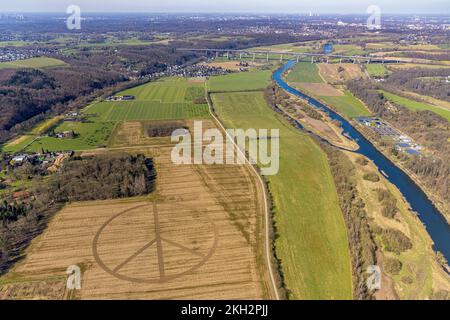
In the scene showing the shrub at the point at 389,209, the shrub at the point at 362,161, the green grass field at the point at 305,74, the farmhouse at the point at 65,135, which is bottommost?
Answer: the shrub at the point at 389,209

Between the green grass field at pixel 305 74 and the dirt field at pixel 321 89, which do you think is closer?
the dirt field at pixel 321 89

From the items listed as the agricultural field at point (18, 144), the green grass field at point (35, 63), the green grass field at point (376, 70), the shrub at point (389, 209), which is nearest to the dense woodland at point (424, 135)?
the shrub at point (389, 209)

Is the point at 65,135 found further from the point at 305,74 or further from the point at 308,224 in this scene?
the point at 305,74

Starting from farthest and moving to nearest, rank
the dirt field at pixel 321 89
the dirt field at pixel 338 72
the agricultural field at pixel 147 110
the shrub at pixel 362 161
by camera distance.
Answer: the dirt field at pixel 338 72 → the dirt field at pixel 321 89 → the agricultural field at pixel 147 110 → the shrub at pixel 362 161

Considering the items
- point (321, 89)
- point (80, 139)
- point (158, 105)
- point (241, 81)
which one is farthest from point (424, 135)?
point (80, 139)

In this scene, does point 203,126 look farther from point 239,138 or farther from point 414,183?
point 414,183

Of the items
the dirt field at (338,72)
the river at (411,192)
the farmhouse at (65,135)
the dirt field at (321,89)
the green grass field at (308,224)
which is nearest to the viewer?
the green grass field at (308,224)

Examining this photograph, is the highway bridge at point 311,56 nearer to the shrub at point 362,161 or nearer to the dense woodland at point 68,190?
the shrub at point 362,161
